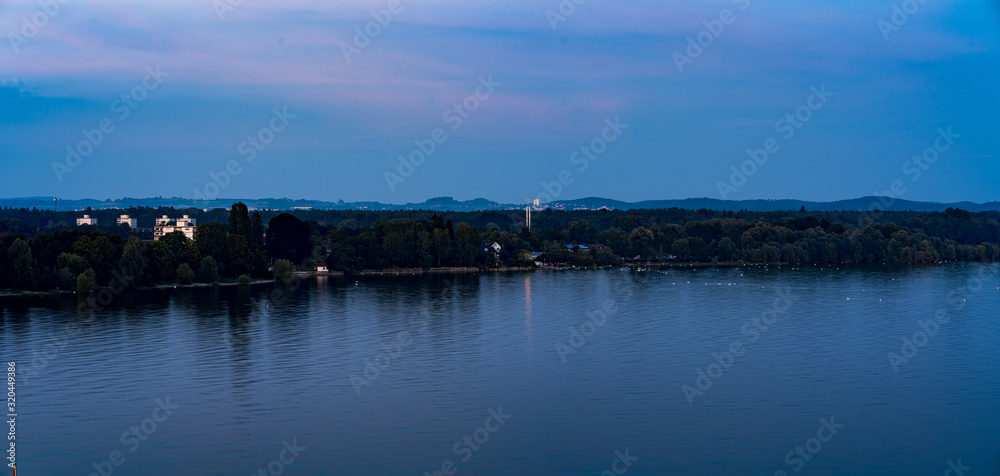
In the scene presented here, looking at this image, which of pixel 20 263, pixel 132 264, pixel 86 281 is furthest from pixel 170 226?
pixel 20 263

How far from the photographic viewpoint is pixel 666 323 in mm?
41156

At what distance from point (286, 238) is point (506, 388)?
2075 inches

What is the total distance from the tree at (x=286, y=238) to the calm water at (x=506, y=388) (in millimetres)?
25388

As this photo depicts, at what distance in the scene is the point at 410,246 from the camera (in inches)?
3206

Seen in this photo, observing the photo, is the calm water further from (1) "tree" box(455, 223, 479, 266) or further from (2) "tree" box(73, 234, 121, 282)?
(1) "tree" box(455, 223, 479, 266)

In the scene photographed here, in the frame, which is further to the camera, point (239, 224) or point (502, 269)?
point (502, 269)

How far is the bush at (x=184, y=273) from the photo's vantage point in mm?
62469

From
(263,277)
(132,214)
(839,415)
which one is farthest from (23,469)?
(132,214)

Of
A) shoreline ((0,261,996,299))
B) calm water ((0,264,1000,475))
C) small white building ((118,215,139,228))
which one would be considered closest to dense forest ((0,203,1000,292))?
shoreline ((0,261,996,299))

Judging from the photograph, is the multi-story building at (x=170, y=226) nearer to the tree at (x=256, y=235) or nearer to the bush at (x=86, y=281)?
the tree at (x=256, y=235)

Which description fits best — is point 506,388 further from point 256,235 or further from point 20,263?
point 256,235

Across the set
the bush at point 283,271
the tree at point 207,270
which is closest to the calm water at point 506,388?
the tree at point 207,270

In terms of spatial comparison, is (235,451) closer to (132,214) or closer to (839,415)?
(839,415)

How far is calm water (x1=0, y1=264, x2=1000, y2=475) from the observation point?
19.4m
